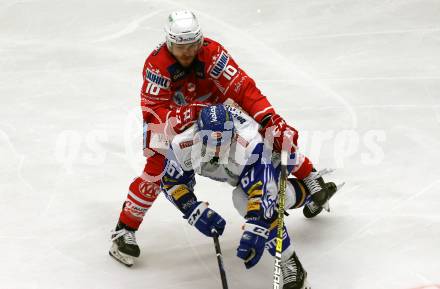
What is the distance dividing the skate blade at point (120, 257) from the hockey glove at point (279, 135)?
1174 millimetres

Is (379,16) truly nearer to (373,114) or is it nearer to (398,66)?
(398,66)

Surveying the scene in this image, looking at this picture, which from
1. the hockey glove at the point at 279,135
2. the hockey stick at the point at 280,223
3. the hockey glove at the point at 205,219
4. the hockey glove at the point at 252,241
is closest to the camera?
the hockey glove at the point at 252,241

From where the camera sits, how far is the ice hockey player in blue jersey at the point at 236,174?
4969 millimetres

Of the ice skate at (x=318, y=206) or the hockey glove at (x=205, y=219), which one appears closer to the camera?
the hockey glove at (x=205, y=219)

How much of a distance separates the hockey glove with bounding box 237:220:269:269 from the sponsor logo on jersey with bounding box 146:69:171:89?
3.70ft

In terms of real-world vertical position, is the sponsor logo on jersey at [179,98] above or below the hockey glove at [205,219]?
above

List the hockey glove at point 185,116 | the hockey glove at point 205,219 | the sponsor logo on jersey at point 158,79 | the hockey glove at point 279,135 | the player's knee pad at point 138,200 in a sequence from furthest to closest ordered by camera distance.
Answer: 1. the player's knee pad at point 138,200
2. the sponsor logo on jersey at point 158,79
3. the hockey glove at point 279,135
4. the hockey glove at point 185,116
5. the hockey glove at point 205,219

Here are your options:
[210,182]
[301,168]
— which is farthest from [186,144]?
[210,182]

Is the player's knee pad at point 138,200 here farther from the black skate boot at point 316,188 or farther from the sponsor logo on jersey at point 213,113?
the black skate boot at point 316,188

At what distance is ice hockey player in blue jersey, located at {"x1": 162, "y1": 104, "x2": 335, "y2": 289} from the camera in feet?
16.3

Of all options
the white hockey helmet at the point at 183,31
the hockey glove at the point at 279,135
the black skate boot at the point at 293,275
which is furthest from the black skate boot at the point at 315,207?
the white hockey helmet at the point at 183,31

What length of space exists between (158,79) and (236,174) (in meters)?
0.84

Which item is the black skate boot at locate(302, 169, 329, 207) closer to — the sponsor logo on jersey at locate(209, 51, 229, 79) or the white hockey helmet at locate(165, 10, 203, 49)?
the sponsor logo on jersey at locate(209, 51, 229, 79)

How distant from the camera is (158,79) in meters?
5.53
